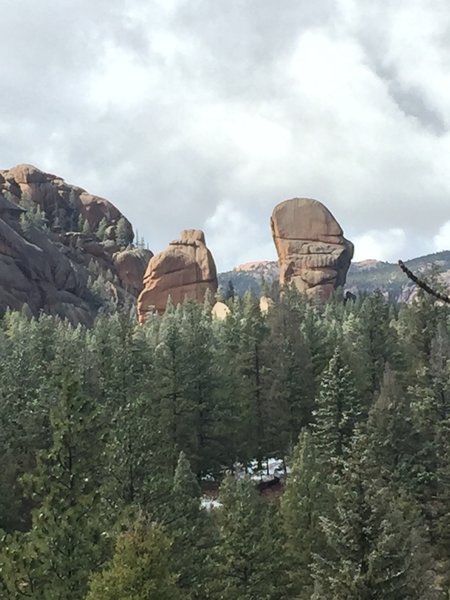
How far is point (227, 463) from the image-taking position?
4469cm

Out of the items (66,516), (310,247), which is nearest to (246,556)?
(66,516)

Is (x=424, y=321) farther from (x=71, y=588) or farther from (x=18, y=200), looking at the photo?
(x=18, y=200)

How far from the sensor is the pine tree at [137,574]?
1666 centimetres

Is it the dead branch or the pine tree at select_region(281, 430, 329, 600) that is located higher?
the dead branch

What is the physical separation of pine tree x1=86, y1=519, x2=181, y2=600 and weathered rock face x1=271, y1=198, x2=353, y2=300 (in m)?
86.1

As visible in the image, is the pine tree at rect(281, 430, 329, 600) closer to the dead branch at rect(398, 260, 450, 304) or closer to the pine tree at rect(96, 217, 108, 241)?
the dead branch at rect(398, 260, 450, 304)

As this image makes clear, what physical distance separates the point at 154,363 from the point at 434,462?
1982 cm

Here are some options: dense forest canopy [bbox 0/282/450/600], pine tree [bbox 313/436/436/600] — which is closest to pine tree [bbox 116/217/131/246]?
dense forest canopy [bbox 0/282/450/600]

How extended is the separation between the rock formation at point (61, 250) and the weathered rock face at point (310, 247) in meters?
34.0

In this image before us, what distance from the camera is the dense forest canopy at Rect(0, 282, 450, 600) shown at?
19094 millimetres

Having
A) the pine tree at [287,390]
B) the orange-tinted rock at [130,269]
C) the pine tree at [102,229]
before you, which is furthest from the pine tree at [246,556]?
the pine tree at [102,229]

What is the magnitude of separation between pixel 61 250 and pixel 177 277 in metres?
31.5

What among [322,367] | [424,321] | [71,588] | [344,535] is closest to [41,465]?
[71,588]

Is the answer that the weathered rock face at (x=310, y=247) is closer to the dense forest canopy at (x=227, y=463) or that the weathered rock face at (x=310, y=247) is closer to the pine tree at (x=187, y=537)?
the dense forest canopy at (x=227, y=463)
